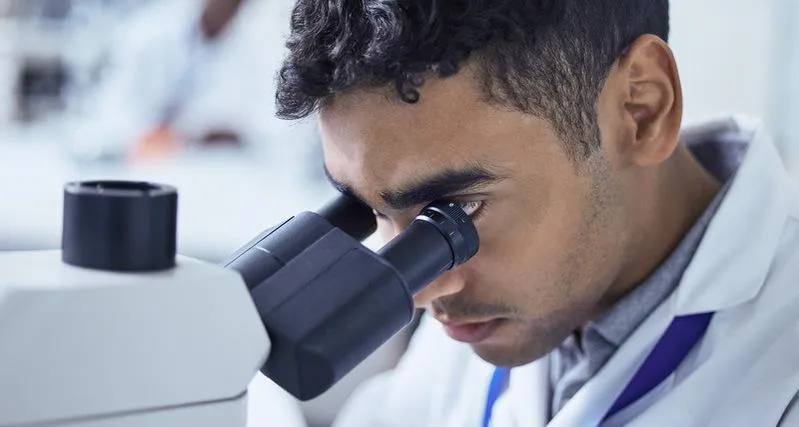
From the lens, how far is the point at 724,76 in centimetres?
310

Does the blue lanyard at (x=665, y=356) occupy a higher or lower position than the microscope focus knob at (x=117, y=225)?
lower

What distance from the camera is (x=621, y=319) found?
3.83 ft

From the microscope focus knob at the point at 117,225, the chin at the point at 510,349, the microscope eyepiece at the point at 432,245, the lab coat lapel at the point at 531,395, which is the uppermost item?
the microscope focus knob at the point at 117,225

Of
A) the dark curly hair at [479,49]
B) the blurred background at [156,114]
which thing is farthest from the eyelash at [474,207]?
the blurred background at [156,114]

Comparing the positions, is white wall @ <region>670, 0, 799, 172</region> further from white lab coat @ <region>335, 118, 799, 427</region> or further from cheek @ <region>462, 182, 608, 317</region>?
cheek @ <region>462, 182, 608, 317</region>

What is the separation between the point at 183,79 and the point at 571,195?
1.70 meters

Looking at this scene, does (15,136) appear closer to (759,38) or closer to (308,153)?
(308,153)

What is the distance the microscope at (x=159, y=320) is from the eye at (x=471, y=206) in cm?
24

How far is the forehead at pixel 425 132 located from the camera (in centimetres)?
96

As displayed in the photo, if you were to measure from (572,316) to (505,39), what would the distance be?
37 centimetres

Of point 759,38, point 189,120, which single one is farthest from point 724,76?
point 189,120

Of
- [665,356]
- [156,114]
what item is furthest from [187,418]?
[156,114]

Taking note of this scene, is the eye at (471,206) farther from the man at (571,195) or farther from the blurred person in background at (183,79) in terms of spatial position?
the blurred person in background at (183,79)

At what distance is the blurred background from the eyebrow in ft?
4.69
